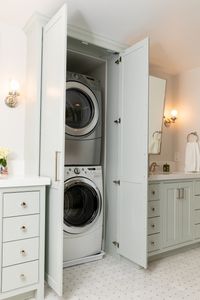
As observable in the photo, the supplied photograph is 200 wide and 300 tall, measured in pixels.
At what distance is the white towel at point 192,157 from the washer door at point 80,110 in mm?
1483

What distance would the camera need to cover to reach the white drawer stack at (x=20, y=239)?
5.66ft

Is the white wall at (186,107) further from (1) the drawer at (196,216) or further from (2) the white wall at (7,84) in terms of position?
(2) the white wall at (7,84)

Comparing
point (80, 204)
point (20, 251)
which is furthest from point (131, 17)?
point (20, 251)

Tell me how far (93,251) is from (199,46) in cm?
264

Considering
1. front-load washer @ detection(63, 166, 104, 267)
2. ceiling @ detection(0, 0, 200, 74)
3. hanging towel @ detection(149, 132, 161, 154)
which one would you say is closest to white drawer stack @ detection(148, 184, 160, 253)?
front-load washer @ detection(63, 166, 104, 267)

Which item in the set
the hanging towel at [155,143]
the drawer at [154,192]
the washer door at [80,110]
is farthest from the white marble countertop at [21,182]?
the hanging towel at [155,143]

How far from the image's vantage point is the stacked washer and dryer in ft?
8.22

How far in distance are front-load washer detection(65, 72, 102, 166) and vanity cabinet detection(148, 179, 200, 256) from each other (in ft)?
2.52

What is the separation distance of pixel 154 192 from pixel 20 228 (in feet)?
4.70

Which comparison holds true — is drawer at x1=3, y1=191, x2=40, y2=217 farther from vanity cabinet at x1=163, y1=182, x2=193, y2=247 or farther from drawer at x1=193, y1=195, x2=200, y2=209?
drawer at x1=193, y1=195, x2=200, y2=209

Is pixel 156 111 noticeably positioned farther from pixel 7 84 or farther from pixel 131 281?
pixel 131 281

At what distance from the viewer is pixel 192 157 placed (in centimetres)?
335

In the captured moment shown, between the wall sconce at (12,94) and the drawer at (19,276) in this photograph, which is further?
the wall sconce at (12,94)

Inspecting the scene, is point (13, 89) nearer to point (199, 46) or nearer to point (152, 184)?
point (152, 184)
